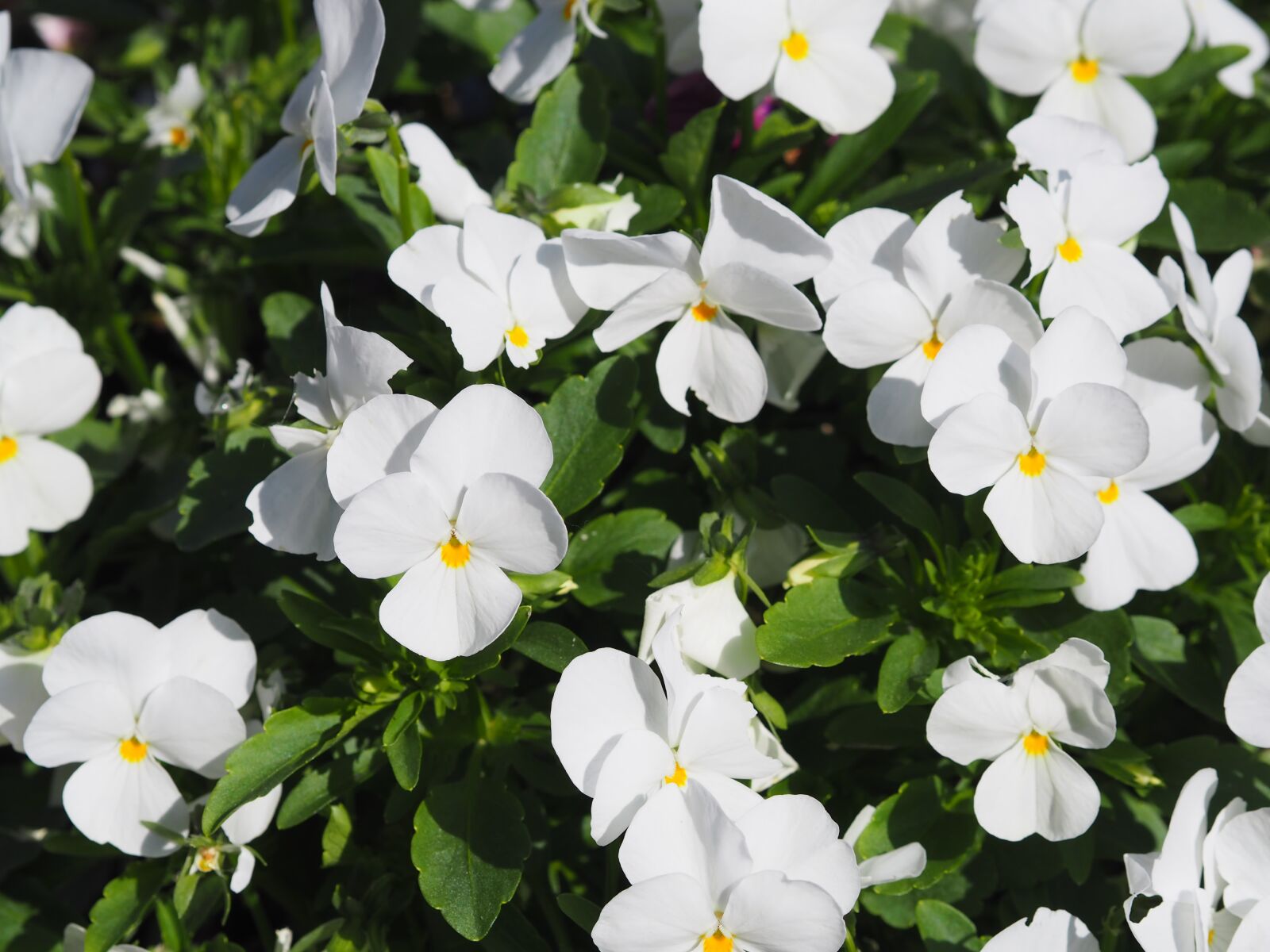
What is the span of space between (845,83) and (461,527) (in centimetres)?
69

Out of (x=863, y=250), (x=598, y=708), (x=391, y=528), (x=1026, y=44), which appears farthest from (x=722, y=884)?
(x=1026, y=44)

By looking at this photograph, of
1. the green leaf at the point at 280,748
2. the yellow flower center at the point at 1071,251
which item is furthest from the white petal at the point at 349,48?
the yellow flower center at the point at 1071,251

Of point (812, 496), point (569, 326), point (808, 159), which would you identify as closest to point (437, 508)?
point (569, 326)

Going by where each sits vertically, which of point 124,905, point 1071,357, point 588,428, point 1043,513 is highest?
point 1071,357

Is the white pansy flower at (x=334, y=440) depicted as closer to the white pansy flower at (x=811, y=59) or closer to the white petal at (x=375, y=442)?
the white petal at (x=375, y=442)

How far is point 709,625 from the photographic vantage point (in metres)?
1.05

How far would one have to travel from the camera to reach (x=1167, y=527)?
1.16m

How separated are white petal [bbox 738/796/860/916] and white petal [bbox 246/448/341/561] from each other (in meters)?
0.43

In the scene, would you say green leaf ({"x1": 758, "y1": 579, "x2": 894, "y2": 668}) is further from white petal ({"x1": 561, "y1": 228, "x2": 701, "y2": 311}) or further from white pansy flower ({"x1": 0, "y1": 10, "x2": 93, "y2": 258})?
white pansy flower ({"x1": 0, "y1": 10, "x2": 93, "y2": 258})

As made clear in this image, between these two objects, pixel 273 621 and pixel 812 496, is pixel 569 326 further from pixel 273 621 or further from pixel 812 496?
pixel 273 621

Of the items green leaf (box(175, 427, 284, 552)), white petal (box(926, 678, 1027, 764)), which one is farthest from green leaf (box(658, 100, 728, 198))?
white petal (box(926, 678, 1027, 764))

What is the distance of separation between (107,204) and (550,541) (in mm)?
1086

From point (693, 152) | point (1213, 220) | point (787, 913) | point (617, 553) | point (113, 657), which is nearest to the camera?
point (787, 913)

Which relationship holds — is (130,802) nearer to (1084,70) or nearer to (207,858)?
(207,858)
